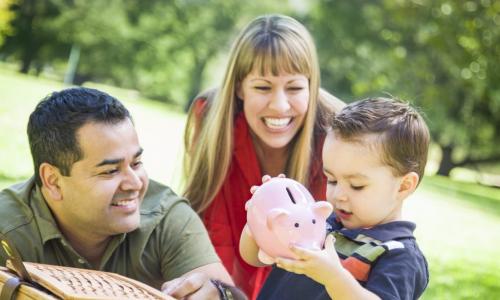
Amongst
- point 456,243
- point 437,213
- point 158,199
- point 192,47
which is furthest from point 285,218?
point 192,47

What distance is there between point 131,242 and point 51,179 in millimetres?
437

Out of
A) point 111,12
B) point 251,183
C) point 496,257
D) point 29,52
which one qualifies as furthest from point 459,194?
point 29,52

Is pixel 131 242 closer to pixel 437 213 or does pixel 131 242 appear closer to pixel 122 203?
pixel 122 203

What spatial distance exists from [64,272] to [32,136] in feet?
2.79

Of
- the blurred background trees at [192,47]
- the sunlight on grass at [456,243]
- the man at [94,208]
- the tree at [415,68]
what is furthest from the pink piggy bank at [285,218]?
the blurred background trees at [192,47]

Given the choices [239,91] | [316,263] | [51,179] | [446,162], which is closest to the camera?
[316,263]

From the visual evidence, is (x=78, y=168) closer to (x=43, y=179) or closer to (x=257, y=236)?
(x=43, y=179)

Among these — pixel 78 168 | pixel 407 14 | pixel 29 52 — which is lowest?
pixel 29 52

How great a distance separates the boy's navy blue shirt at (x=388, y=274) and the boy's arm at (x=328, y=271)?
0.39 feet

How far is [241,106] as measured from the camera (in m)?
4.28

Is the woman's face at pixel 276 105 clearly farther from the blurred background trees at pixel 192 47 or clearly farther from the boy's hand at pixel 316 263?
the blurred background trees at pixel 192 47

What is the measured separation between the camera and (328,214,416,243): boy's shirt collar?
2.50 m

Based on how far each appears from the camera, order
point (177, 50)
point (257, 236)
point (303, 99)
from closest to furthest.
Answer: point (257, 236), point (303, 99), point (177, 50)

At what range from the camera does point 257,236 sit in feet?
7.89
